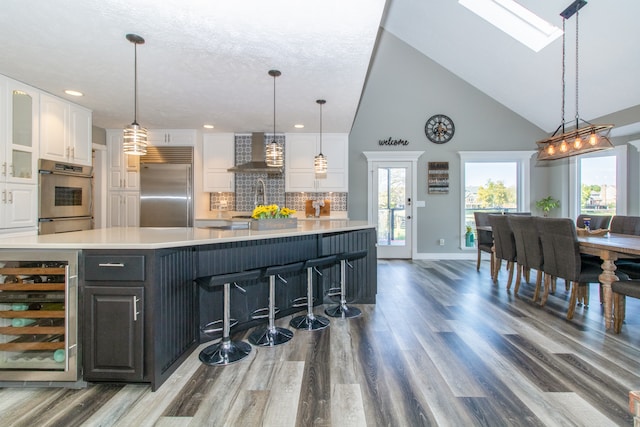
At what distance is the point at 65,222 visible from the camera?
3.80 m

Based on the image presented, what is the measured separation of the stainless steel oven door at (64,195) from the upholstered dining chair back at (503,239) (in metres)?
5.50

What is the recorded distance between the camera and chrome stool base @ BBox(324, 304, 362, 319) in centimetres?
306

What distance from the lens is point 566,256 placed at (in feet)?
9.62

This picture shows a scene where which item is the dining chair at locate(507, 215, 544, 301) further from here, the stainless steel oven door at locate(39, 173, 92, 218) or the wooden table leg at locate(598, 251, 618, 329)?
the stainless steel oven door at locate(39, 173, 92, 218)

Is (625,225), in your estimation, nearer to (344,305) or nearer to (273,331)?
(344,305)

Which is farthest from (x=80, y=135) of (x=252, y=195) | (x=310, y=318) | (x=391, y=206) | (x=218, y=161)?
(x=391, y=206)

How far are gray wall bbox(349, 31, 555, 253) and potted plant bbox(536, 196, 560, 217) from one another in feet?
0.64

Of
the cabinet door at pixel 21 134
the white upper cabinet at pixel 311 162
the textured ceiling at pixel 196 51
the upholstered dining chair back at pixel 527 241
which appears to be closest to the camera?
the textured ceiling at pixel 196 51

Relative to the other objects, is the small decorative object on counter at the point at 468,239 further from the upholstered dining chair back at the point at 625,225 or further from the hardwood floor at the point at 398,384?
the hardwood floor at the point at 398,384

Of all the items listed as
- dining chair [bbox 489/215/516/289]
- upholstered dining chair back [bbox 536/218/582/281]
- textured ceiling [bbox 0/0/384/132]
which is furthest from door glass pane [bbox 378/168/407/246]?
upholstered dining chair back [bbox 536/218/582/281]

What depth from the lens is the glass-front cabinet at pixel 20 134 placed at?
3129 mm

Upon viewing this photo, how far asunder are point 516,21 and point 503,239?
9.83ft

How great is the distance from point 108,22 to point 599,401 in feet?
12.9

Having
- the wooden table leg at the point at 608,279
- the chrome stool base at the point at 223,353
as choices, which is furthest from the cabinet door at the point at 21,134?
the wooden table leg at the point at 608,279
